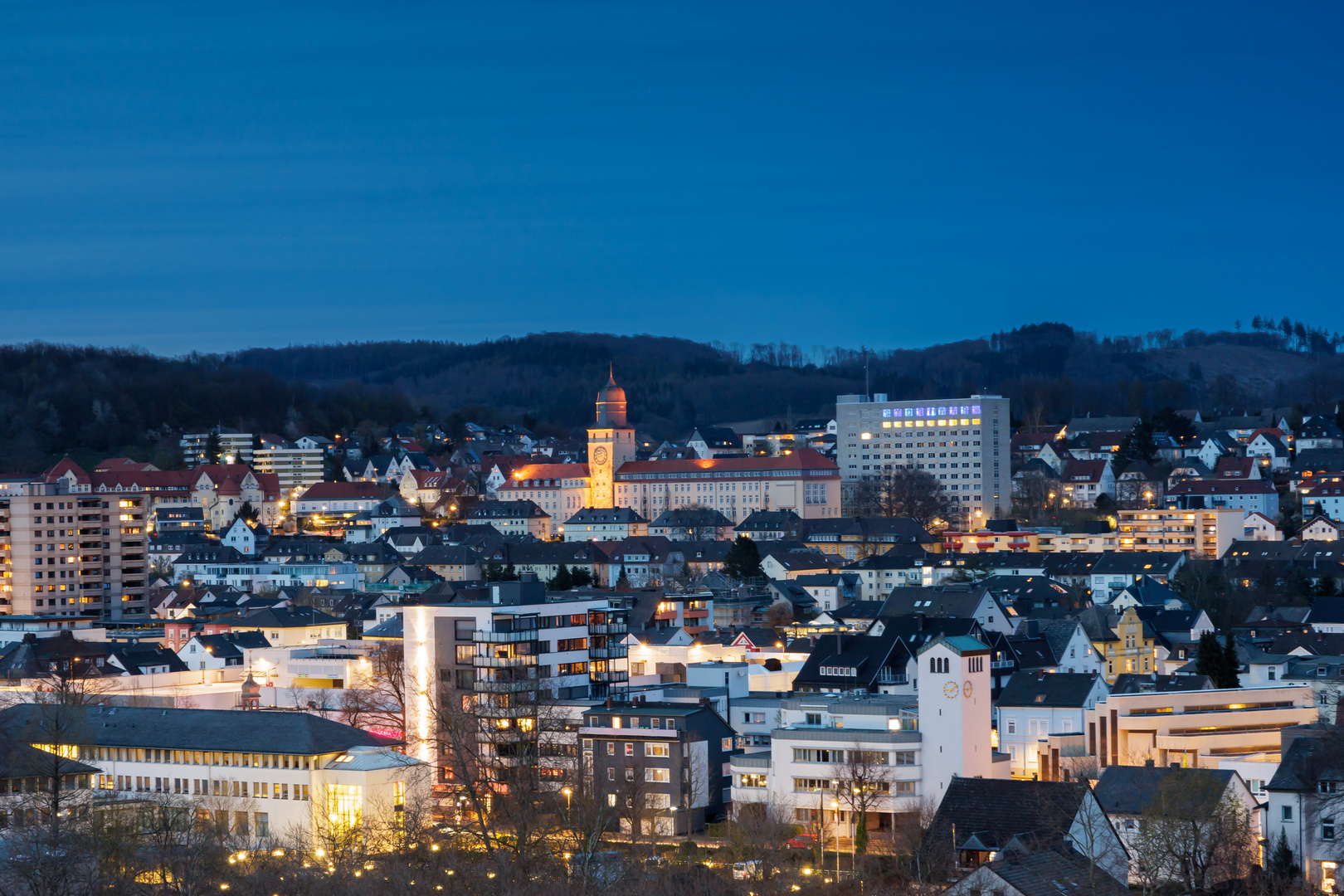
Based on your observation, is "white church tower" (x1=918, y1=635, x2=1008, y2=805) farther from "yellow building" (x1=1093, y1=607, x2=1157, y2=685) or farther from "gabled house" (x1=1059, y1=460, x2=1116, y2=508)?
"gabled house" (x1=1059, y1=460, x2=1116, y2=508)

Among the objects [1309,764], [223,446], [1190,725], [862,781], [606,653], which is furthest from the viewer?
[223,446]

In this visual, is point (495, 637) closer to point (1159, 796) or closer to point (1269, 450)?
point (1159, 796)

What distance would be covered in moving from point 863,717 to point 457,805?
311 inches

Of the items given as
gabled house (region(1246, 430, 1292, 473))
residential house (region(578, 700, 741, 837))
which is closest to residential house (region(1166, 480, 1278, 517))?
gabled house (region(1246, 430, 1292, 473))

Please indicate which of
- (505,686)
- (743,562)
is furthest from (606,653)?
(743,562)

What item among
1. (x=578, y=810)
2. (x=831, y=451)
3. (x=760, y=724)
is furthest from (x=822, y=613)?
(x=831, y=451)

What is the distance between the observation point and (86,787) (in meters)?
35.1

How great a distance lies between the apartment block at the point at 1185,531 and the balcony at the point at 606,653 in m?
44.9

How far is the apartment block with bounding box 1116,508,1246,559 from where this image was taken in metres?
84.4

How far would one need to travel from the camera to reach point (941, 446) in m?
110

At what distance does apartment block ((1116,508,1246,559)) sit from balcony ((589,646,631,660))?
44909mm

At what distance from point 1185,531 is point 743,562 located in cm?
2003

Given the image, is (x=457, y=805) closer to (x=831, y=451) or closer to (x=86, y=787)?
(x=86, y=787)

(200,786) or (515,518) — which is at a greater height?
(515,518)
